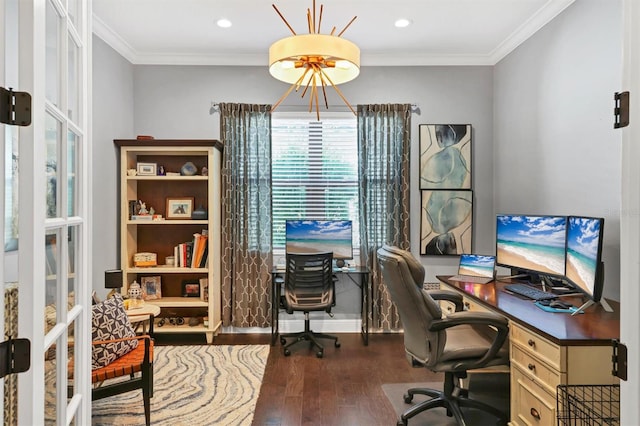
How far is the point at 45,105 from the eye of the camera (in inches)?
43.0

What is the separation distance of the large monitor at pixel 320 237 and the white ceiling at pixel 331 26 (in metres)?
1.73

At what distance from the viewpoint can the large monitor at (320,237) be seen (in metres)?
4.17

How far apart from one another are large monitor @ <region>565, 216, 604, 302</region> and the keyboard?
17 centimetres

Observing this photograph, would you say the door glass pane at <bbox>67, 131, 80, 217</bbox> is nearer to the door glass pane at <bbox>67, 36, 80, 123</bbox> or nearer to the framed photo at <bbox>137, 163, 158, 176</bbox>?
the door glass pane at <bbox>67, 36, 80, 123</bbox>

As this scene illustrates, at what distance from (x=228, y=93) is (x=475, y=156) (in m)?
2.69

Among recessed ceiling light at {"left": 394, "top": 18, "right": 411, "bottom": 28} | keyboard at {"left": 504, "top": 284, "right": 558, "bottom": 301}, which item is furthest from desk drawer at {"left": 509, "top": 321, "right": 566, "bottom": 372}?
recessed ceiling light at {"left": 394, "top": 18, "right": 411, "bottom": 28}

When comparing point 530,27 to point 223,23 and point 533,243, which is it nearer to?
point 533,243

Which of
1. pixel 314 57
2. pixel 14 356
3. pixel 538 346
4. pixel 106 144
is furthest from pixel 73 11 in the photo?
pixel 106 144

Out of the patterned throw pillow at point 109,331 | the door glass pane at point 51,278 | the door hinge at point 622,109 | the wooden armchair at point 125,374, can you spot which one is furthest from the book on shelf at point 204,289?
the door hinge at point 622,109

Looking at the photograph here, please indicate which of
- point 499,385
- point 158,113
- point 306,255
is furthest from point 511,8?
point 158,113

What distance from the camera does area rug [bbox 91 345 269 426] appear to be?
2559 mm

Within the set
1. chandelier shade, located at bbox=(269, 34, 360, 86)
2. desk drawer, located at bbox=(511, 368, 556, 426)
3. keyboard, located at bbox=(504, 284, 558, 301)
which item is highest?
chandelier shade, located at bbox=(269, 34, 360, 86)

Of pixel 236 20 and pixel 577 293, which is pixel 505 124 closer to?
pixel 577 293

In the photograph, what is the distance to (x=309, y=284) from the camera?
373 cm
